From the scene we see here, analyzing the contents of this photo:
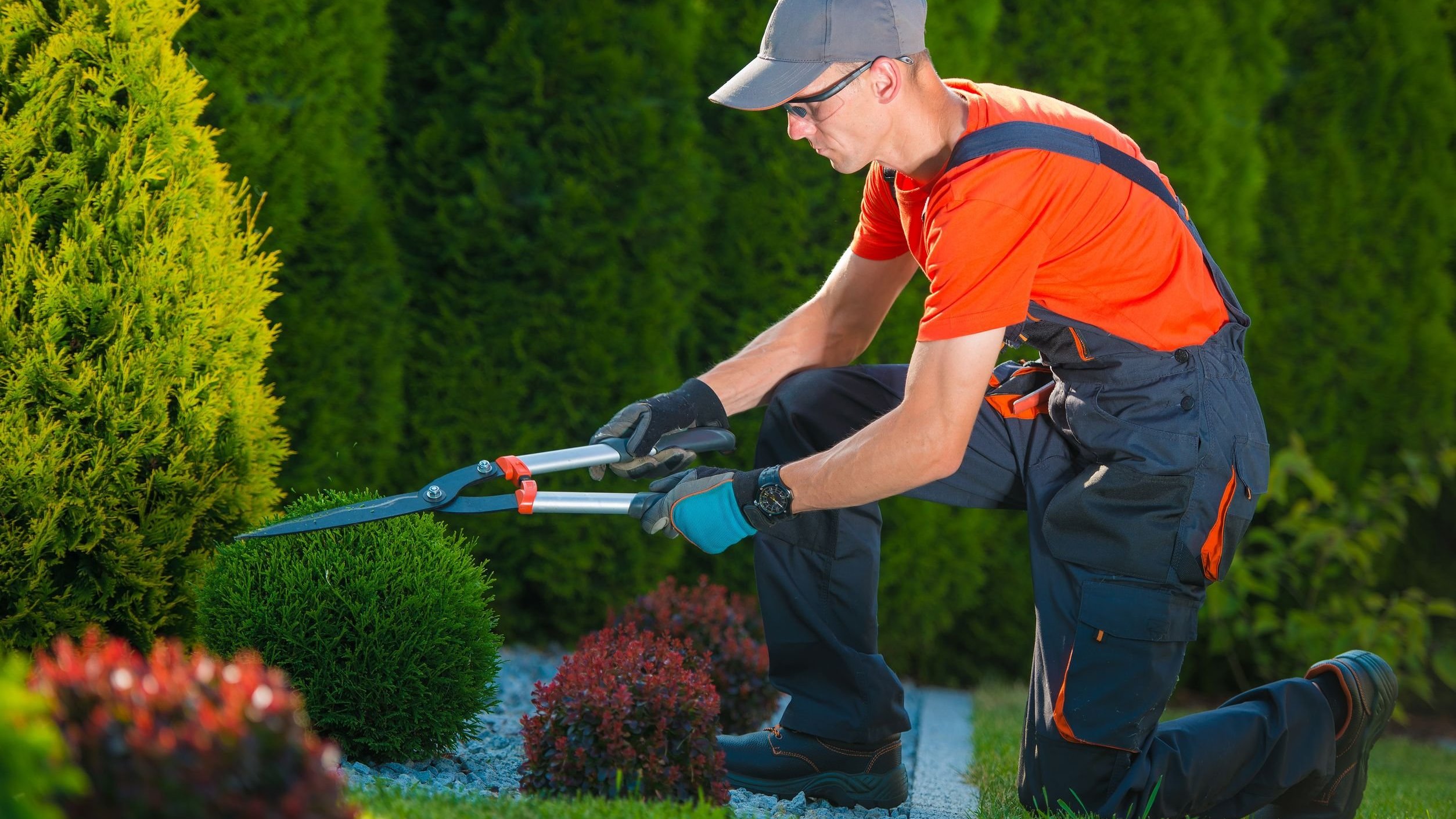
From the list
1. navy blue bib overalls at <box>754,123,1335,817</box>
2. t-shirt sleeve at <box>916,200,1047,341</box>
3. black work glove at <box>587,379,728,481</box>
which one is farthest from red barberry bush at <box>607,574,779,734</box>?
t-shirt sleeve at <box>916,200,1047,341</box>

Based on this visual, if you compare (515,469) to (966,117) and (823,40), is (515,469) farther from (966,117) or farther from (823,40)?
(966,117)

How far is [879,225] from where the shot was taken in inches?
135

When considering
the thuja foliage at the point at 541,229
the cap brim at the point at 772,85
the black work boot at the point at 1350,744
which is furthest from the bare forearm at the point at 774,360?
the black work boot at the point at 1350,744

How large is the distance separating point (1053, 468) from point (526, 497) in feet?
4.41

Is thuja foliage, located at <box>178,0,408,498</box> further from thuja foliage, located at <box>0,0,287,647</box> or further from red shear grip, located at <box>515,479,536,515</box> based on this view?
red shear grip, located at <box>515,479,536,515</box>

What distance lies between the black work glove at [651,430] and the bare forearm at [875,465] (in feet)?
→ 1.47

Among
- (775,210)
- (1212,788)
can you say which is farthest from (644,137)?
(1212,788)

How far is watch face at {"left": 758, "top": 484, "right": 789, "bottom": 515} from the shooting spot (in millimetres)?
2832

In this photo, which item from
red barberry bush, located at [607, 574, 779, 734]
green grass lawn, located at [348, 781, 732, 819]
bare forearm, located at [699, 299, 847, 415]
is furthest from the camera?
red barberry bush, located at [607, 574, 779, 734]

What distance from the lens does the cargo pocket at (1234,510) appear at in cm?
289

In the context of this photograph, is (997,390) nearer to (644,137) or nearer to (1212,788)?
(1212,788)

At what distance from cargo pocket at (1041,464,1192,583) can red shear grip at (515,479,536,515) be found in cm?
128

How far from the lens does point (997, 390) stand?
3266mm

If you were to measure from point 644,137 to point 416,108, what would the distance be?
916 millimetres
